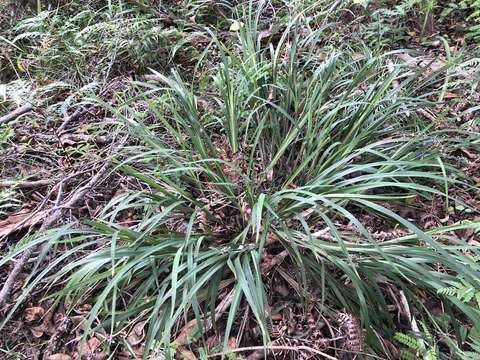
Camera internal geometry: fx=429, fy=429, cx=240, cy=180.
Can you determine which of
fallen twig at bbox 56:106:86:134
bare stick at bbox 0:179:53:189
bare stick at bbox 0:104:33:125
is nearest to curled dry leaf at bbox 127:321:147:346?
bare stick at bbox 0:179:53:189

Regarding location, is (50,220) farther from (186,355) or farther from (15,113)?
(15,113)

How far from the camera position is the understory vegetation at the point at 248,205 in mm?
1438

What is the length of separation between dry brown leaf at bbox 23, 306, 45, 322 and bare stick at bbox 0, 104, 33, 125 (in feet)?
4.23

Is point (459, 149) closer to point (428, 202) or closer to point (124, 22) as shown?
point (428, 202)

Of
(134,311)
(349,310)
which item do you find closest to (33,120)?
(134,311)

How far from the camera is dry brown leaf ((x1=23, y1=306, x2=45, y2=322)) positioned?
170 cm

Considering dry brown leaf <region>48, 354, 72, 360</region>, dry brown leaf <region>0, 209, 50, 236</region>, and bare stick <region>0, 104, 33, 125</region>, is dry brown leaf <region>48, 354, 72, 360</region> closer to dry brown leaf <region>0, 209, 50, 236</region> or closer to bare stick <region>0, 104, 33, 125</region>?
dry brown leaf <region>0, 209, 50, 236</region>

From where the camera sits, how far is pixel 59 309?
1.75 meters

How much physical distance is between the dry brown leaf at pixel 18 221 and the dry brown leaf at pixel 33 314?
42 centimetres

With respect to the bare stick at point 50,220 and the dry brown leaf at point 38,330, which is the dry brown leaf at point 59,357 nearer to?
the dry brown leaf at point 38,330

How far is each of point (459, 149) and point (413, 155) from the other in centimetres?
40

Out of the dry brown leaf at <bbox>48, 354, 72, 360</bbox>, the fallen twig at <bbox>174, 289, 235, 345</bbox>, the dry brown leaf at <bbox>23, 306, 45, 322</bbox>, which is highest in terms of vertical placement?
the fallen twig at <bbox>174, 289, 235, 345</bbox>

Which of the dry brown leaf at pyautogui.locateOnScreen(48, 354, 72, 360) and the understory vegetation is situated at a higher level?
the understory vegetation

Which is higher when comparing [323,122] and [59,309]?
[323,122]
